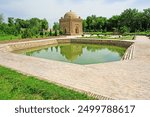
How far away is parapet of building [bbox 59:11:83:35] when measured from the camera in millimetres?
40847

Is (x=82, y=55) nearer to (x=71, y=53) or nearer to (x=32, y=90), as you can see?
(x=71, y=53)

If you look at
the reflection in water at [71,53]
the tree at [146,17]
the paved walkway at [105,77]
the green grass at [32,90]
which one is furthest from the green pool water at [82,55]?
the tree at [146,17]

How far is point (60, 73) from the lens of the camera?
7.99 metres

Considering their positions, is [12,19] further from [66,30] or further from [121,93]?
[121,93]

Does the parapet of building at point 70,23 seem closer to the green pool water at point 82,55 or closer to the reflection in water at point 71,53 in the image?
the reflection in water at point 71,53

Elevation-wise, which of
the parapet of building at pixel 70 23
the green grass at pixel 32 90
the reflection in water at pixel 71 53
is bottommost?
the reflection in water at pixel 71 53

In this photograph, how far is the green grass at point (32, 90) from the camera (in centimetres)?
535

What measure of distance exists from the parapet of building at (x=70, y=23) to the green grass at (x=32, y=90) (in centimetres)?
3441

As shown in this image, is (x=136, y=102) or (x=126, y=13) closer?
(x=136, y=102)

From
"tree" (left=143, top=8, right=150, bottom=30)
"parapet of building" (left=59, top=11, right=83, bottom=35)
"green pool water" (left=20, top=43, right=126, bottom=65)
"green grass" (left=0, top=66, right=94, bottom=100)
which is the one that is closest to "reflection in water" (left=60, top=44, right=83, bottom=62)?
"green pool water" (left=20, top=43, right=126, bottom=65)

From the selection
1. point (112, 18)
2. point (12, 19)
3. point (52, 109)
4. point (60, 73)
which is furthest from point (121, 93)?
point (12, 19)

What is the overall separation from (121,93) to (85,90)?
994 mm

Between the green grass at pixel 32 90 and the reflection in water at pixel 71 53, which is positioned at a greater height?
the green grass at pixel 32 90

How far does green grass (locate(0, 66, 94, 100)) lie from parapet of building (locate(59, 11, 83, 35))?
3441cm
